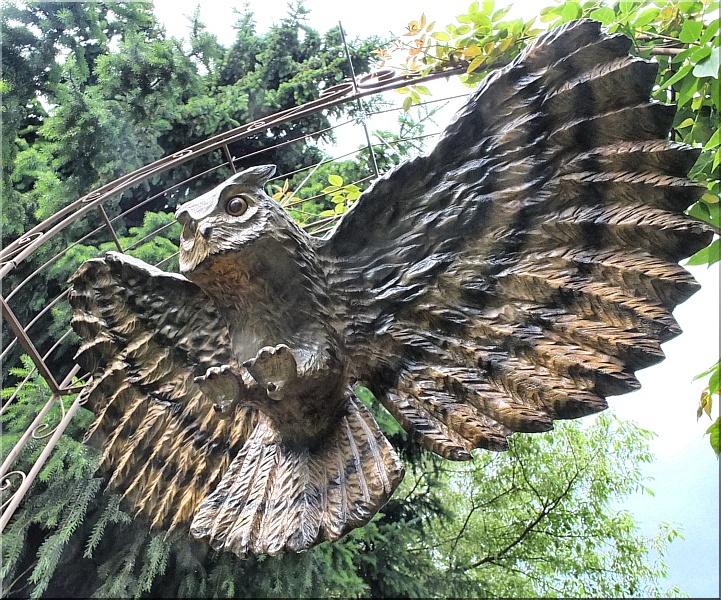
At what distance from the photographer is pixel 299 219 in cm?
260

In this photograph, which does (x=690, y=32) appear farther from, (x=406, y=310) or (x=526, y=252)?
(x=406, y=310)

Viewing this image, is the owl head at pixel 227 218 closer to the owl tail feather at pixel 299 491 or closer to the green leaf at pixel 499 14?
the owl tail feather at pixel 299 491

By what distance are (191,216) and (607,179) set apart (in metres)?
0.62

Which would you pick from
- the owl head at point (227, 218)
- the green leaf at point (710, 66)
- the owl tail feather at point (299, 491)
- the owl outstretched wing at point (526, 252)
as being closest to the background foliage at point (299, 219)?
the green leaf at point (710, 66)

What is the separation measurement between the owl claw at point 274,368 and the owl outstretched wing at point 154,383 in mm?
171

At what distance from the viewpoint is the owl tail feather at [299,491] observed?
0.81 meters

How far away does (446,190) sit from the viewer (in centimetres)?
90

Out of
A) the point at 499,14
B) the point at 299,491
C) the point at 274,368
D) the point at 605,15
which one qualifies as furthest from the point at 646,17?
the point at 299,491

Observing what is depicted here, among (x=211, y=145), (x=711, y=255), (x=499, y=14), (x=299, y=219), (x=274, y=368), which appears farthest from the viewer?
(x=299, y=219)

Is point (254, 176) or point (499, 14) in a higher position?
point (499, 14)

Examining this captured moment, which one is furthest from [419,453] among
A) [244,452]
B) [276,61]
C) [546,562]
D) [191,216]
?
[276,61]

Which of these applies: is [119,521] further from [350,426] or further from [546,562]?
[546,562]

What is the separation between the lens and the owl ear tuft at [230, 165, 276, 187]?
0.91 m

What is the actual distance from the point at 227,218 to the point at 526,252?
46 centimetres
